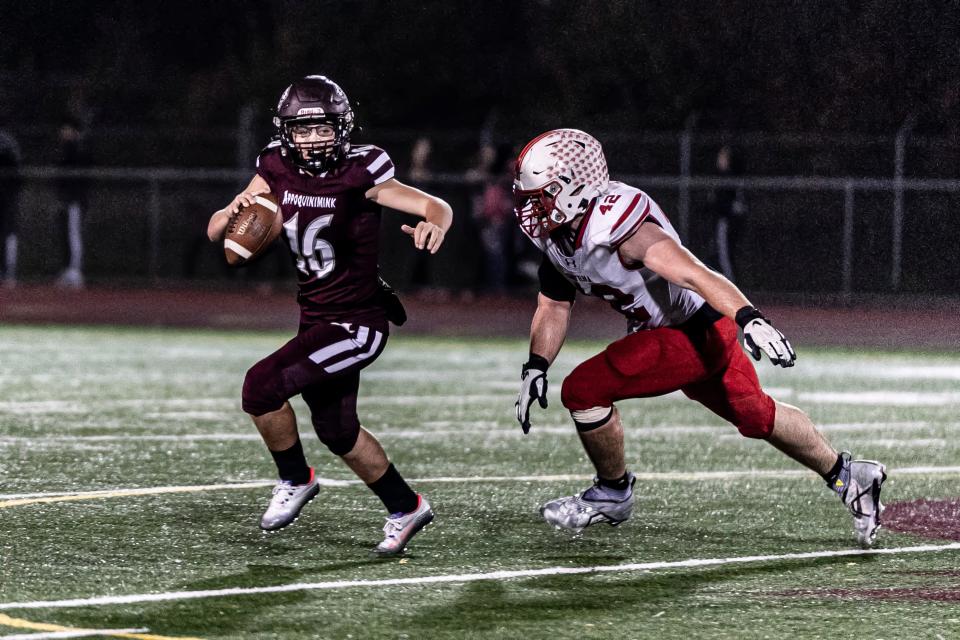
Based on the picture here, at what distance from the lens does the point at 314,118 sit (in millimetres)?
6207

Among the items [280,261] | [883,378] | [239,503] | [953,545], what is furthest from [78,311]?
[953,545]

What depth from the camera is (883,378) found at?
42.9 feet

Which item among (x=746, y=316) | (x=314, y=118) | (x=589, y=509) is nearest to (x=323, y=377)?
(x=314, y=118)

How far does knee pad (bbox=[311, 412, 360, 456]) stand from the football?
65cm

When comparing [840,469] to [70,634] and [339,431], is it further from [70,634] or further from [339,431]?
[70,634]

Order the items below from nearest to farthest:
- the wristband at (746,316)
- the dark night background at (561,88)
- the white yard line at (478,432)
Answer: the wristband at (746,316) < the white yard line at (478,432) < the dark night background at (561,88)

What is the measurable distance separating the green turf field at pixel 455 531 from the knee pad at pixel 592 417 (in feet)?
1.43

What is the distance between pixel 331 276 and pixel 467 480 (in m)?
1.87

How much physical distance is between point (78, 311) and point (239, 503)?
1250 centimetres

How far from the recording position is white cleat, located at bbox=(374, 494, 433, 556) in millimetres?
6055

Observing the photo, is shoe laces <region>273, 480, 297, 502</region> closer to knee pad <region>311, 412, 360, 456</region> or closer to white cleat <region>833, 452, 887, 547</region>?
knee pad <region>311, 412, 360, 456</region>

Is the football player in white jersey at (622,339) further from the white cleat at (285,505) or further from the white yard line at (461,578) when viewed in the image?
the white cleat at (285,505)

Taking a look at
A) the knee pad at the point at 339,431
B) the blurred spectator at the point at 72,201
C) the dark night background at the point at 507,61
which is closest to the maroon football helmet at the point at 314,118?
the knee pad at the point at 339,431

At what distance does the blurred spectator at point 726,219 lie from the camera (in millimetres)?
20641
